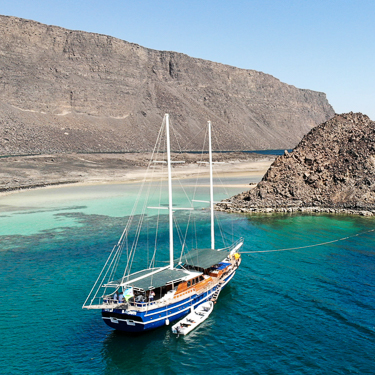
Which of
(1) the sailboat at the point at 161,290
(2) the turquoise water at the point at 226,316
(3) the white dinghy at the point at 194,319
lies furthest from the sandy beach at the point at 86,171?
(3) the white dinghy at the point at 194,319

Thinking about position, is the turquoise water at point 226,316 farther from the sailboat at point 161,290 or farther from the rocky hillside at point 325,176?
the rocky hillside at point 325,176

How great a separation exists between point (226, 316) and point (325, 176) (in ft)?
142

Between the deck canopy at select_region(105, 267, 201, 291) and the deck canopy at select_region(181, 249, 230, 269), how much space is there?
1.85 meters

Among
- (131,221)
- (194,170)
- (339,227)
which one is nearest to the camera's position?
(339,227)

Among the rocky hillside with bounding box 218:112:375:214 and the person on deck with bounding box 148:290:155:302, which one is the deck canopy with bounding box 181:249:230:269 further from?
the rocky hillside with bounding box 218:112:375:214

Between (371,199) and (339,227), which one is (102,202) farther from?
(371,199)

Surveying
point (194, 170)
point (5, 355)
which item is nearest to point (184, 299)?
point (5, 355)

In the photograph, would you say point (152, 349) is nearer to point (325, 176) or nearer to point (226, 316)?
point (226, 316)

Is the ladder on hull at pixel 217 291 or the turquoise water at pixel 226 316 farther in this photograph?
the ladder on hull at pixel 217 291

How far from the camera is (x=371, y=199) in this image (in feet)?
194

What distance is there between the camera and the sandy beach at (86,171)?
9406cm

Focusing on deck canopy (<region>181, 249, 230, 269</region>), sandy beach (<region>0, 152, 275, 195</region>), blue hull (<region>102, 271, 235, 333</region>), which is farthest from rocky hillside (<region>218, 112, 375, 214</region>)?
blue hull (<region>102, 271, 235, 333</region>)

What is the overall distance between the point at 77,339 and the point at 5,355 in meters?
3.88

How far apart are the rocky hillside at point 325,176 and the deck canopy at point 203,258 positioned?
89.3ft
